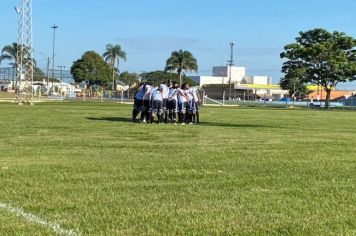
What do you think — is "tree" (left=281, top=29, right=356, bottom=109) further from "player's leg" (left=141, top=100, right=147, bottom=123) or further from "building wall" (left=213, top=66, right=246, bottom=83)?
"building wall" (left=213, top=66, right=246, bottom=83)

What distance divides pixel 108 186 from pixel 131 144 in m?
6.13

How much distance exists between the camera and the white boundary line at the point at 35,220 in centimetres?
575

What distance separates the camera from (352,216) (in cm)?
659

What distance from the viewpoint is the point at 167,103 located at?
2375 cm

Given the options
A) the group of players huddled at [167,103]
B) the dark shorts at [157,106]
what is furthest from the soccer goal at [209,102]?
the dark shorts at [157,106]

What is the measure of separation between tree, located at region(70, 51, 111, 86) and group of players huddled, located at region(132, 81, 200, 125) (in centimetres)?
10972

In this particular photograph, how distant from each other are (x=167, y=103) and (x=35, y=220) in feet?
57.9

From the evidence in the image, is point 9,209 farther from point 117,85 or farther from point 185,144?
point 117,85

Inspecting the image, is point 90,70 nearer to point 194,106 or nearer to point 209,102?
point 209,102

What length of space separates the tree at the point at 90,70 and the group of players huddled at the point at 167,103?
109724 millimetres

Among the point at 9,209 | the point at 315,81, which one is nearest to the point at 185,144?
the point at 9,209

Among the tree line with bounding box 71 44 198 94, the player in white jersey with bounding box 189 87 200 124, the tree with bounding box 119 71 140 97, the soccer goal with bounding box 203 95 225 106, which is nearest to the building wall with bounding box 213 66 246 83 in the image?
the tree with bounding box 119 71 140 97

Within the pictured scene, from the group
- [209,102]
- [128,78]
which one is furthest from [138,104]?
[128,78]

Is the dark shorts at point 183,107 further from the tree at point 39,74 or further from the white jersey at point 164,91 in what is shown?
the tree at point 39,74
